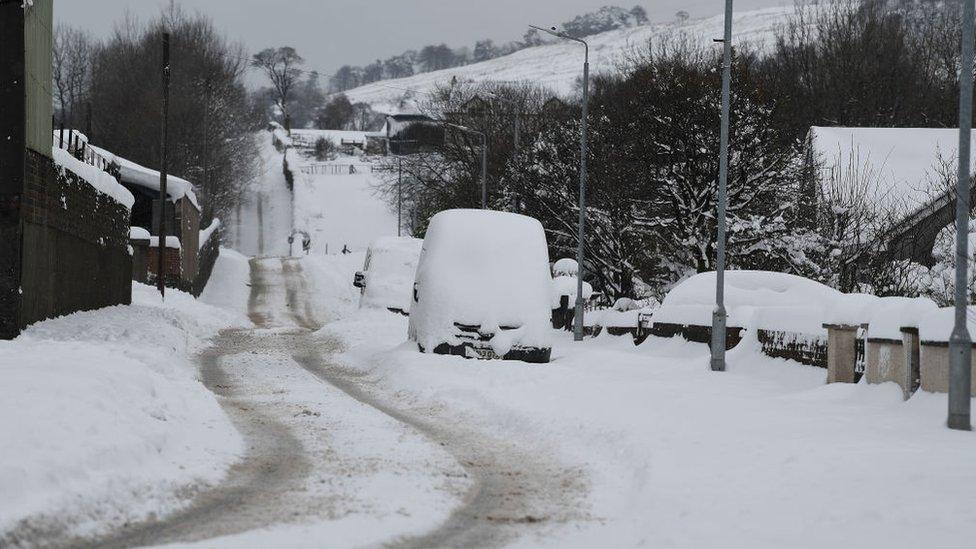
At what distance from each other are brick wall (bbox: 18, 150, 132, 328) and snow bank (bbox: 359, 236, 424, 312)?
21.4 ft

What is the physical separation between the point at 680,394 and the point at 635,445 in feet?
14.3

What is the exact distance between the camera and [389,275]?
107 ft

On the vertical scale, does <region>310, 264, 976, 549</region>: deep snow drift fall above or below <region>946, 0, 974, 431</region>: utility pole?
below

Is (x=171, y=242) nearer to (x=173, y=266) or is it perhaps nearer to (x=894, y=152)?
(x=173, y=266)

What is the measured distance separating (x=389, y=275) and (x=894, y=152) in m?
24.8

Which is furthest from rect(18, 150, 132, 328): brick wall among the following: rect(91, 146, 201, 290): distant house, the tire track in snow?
rect(91, 146, 201, 290): distant house

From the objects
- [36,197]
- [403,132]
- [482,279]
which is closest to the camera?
[36,197]

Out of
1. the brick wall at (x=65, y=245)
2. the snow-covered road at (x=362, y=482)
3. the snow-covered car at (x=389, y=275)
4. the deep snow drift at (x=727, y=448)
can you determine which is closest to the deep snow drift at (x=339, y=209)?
the snow-covered car at (x=389, y=275)

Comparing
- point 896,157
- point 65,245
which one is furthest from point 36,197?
point 896,157

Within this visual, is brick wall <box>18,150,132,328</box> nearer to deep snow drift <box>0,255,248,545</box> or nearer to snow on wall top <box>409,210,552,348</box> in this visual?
deep snow drift <box>0,255,248,545</box>

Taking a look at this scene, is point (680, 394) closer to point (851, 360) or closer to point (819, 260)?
point (851, 360)

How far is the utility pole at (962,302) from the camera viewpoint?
10.8 metres

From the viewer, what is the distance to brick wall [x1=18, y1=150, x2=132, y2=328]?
17.5m

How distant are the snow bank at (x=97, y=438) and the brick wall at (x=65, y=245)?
392cm
